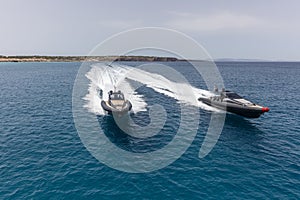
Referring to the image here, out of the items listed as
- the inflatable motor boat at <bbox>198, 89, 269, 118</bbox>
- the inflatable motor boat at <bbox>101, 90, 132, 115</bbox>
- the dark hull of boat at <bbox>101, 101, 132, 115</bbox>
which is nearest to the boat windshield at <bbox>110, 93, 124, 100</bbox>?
the inflatable motor boat at <bbox>101, 90, 132, 115</bbox>

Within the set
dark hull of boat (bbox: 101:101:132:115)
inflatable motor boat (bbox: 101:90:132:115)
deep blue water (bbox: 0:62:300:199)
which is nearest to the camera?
deep blue water (bbox: 0:62:300:199)

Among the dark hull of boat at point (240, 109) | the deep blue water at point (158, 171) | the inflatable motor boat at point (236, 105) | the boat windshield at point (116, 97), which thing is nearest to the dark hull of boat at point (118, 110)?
the deep blue water at point (158, 171)

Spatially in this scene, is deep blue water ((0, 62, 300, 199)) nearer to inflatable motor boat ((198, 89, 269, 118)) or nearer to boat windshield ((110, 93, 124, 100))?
inflatable motor boat ((198, 89, 269, 118))

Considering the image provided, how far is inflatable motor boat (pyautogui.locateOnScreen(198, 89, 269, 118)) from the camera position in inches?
1539

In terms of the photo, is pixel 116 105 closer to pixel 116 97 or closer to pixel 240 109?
pixel 116 97

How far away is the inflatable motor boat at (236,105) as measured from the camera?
128 ft

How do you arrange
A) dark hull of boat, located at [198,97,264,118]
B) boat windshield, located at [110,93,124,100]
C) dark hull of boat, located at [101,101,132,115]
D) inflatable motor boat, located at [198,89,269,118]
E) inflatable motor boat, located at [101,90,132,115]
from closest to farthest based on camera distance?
dark hull of boat, located at [101,101,132,115]
inflatable motor boat, located at [101,90,132,115]
dark hull of boat, located at [198,97,264,118]
inflatable motor boat, located at [198,89,269,118]
boat windshield, located at [110,93,124,100]

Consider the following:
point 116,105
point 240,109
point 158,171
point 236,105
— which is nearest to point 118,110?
point 116,105

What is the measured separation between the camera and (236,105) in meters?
42.1

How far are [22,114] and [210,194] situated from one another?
3998 cm

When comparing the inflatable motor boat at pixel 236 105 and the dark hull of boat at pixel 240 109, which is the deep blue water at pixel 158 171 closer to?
the dark hull of boat at pixel 240 109

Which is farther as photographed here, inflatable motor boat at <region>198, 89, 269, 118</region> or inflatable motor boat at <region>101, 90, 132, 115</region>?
inflatable motor boat at <region>198, 89, 269, 118</region>

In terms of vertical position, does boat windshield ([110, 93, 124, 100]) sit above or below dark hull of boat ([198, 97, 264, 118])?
above

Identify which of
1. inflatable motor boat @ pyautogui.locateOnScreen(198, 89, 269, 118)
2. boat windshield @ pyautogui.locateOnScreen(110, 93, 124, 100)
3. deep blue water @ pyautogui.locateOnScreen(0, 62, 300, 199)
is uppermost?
boat windshield @ pyautogui.locateOnScreen(110, 93, 124, 100)
